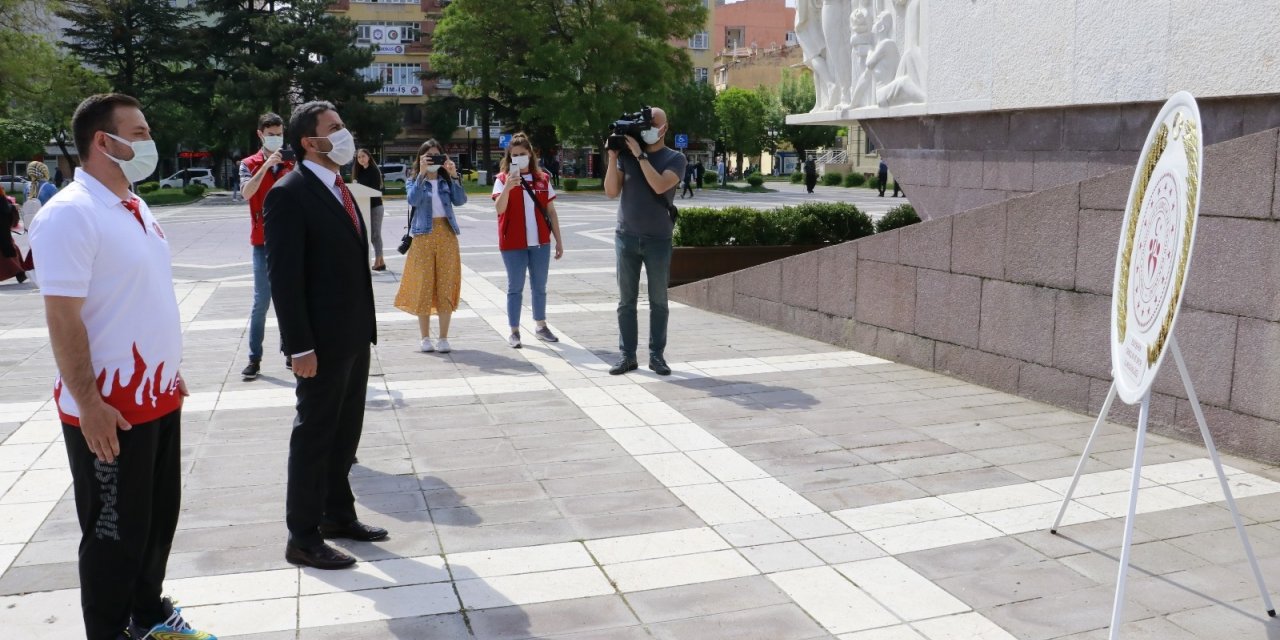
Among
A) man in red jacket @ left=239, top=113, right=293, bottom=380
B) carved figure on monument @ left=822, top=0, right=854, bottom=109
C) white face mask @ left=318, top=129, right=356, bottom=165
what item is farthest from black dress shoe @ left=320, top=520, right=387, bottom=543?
carved figure on monument @ left=822, top=0, right=854, bottom=109

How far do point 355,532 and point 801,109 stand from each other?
235 feet

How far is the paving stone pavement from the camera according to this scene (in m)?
3.88

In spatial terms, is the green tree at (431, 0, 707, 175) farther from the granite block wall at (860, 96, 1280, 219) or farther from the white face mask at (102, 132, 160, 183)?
the white face mask at (102, 132, 160, 183)

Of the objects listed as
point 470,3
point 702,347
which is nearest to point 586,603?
point 702,347

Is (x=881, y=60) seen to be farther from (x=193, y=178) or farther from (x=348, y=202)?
(x=193, y=178)

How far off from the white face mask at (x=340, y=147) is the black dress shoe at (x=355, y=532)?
4.99 ft

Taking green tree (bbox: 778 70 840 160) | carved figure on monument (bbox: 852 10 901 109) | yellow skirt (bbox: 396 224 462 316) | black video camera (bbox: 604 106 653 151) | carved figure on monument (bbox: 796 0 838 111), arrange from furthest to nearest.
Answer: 1. green tree (bbox: 778 70 840 160)
2. carved figure on monument (bbox: 796 0 838 111)
3. carved figure on monument (bbox: 852 10 901 109)
4. yellow skirt (bbox: 396 224 462 316)
5. black video camera (bbox: 604 106 653 151)

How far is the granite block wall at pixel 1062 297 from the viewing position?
5598mm

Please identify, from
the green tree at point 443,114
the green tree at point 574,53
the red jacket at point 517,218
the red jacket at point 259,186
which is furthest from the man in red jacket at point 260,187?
the green tree at point 443,114

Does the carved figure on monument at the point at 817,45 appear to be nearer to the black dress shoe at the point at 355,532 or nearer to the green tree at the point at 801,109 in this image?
the black dress shoe at the point at 355,532

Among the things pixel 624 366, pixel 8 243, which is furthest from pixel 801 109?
pixel 624 366

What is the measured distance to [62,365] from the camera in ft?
10.6

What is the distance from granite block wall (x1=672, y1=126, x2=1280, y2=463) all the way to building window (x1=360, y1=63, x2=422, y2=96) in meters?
65.5

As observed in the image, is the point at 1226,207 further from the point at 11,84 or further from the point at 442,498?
the point at 11,84
